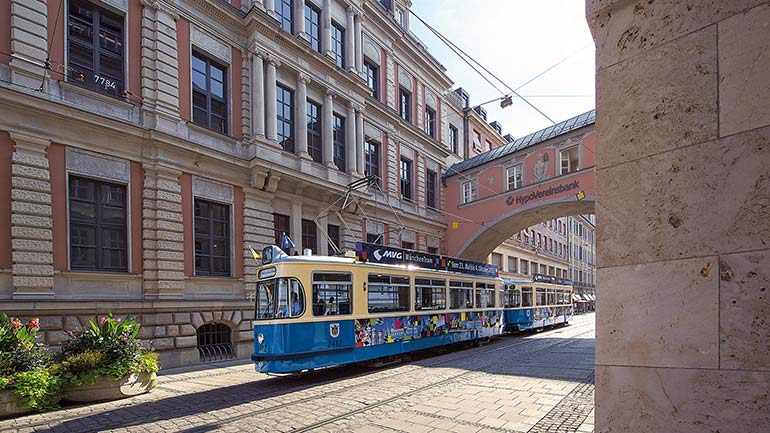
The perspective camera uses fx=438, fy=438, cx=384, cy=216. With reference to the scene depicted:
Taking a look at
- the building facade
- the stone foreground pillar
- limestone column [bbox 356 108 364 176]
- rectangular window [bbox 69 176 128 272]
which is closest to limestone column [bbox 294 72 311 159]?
the building facade

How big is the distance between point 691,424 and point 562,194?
866 inches

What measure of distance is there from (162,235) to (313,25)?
12093mm

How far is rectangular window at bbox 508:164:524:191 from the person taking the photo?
25.5 meters

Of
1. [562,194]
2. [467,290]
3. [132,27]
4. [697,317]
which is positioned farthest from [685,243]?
[562,194]

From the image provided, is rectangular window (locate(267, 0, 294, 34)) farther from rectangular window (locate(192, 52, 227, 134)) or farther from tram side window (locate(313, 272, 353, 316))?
tram side window (locate(313, 272, 353, 316))

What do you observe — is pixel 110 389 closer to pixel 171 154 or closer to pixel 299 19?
pixel 171 154

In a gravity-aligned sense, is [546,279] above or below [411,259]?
below

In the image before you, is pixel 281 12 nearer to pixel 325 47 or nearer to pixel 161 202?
pixel 325 47

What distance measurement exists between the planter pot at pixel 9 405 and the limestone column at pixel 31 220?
4038 millimetres

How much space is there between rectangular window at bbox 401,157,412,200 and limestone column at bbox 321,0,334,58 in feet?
28.1

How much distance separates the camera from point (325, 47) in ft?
65.9

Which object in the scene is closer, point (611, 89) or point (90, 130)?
point (611, 89)

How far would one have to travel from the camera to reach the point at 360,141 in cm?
2209

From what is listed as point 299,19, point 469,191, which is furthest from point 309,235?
point 469,191
